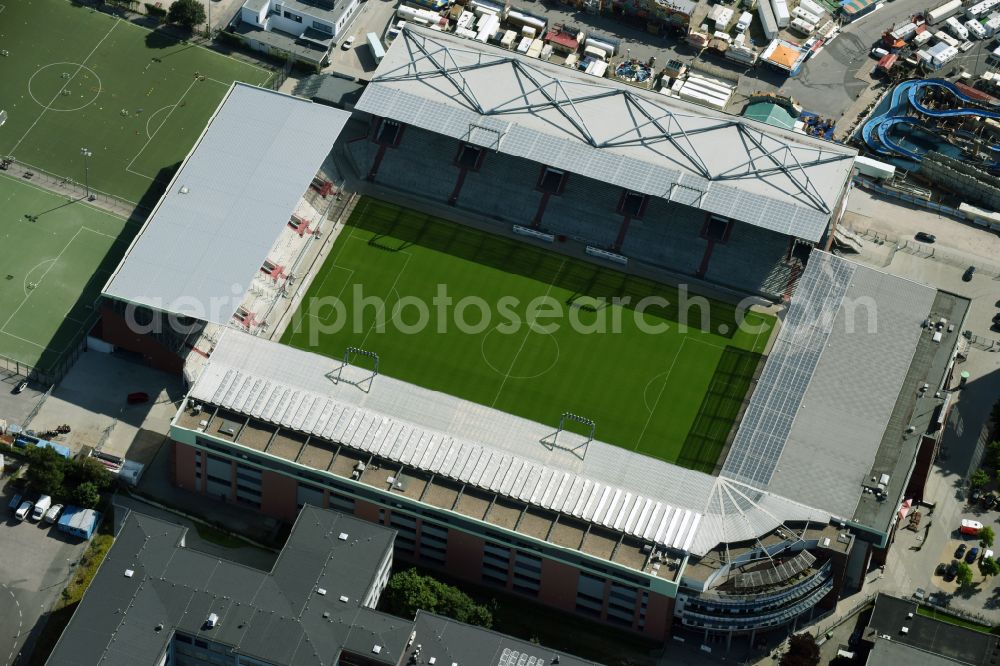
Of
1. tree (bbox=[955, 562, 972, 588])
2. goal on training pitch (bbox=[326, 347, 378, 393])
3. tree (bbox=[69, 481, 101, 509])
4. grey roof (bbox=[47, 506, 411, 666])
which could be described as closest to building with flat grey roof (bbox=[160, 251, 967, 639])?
goal on training pitch (bbox=[326, 347, 378, 393])

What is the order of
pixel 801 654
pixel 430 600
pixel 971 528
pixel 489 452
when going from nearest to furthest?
pixel 430 600 → pixel 801 654 → pixel 489 452 → pixel 971 528

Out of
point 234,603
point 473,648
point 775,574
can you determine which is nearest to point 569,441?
point 775,574

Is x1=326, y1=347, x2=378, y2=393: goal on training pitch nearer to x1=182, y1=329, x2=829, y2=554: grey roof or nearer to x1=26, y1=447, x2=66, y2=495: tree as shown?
x1=182, y1=329, x2=829, y2=554: grey roof

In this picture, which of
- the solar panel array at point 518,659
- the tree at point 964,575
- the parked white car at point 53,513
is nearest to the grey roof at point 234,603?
the solar panel array at point 518,659

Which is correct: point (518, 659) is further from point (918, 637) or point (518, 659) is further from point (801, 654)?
point (918, 637)

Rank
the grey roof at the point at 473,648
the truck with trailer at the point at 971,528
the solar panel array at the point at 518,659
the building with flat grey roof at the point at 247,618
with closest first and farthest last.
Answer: the building with flat grey roof at the point at 247,618, the solar panel array at the point at 518,659, the grey roof at the point at 473,648, the truck with trailer at the point at 971,528

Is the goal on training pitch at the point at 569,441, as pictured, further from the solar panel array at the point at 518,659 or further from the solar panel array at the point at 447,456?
the solar panel array at the point at 518,659
